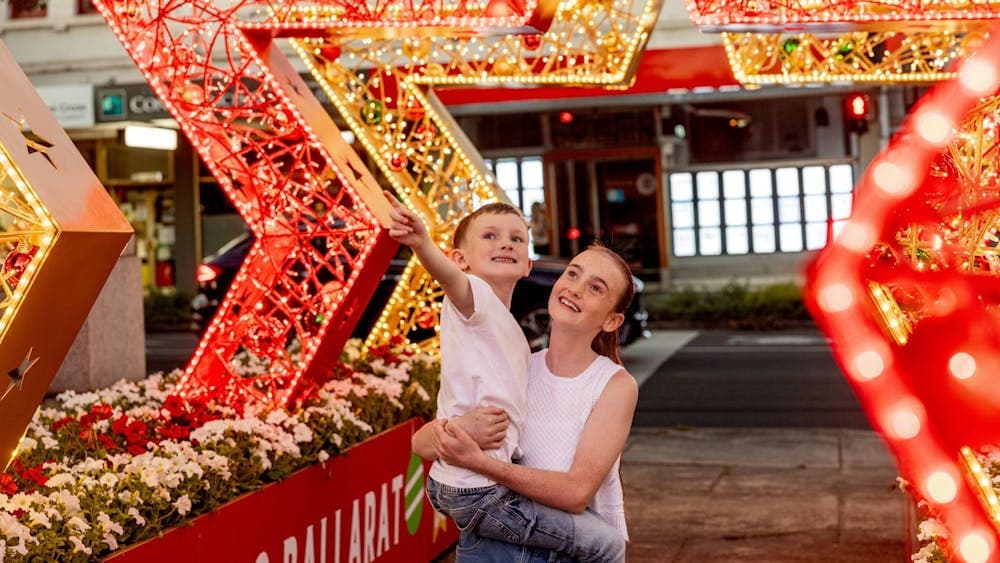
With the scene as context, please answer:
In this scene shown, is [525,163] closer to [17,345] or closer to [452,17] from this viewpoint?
[452,17]

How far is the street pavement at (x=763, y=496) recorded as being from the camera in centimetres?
692

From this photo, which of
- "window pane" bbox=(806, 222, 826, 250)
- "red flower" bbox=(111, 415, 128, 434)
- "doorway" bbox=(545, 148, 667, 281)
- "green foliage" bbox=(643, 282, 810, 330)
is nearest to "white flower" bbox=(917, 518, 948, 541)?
"red flower" bbox=(111, 415, 128, 434)

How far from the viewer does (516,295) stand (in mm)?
14734

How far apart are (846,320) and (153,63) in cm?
346

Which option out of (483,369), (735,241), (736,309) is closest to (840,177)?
(735,241)

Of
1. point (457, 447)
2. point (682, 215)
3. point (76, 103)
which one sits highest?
point (457, 447)

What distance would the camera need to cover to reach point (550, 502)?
3.40 meters

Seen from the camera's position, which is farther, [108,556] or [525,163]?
[525,163]

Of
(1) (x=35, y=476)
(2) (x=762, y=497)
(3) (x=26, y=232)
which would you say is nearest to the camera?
(3) (x=26, y=232)

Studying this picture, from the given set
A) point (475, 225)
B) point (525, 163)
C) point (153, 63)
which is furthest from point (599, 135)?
point (475, 225)

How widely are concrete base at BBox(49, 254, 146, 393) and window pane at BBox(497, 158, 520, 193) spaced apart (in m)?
19.8

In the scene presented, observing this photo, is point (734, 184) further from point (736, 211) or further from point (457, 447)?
point (457, 447)

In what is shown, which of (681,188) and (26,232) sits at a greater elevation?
(26,232)

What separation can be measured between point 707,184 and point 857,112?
12594mm
